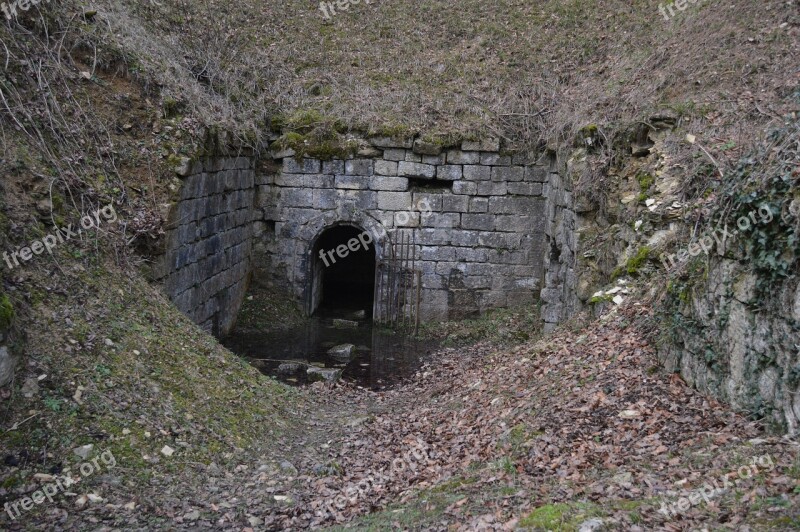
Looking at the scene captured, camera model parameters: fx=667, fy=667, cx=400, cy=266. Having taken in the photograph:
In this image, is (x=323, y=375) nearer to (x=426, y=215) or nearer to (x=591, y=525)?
(x=426, y=215)

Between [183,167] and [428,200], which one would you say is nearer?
[183,167]

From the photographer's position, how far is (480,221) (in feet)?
39.5

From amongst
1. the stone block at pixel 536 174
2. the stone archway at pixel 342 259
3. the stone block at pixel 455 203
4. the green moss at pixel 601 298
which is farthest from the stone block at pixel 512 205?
the green moss at pixel 601 298

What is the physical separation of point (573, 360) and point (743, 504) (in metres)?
2.88

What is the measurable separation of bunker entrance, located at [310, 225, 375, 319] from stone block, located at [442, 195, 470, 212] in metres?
1.60

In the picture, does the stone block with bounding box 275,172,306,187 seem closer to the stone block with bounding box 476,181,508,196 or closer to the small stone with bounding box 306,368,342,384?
the stone block with bounding box 476,181,508,196

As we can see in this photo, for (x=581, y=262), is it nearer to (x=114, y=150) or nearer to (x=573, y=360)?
(x=573, y=360)

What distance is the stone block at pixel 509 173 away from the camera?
11867 mm

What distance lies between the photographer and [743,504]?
11.1 ft

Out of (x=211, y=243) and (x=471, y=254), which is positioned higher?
(x=211, y=243)

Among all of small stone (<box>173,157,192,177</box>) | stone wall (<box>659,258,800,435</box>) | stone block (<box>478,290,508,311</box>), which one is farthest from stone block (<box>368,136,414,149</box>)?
stone wall (<box>659,258,800,435</box>)

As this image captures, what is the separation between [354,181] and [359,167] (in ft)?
0.87

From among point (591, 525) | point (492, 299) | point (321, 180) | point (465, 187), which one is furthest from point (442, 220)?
point (591, 525)

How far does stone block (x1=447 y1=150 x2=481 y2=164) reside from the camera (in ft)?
38.8
